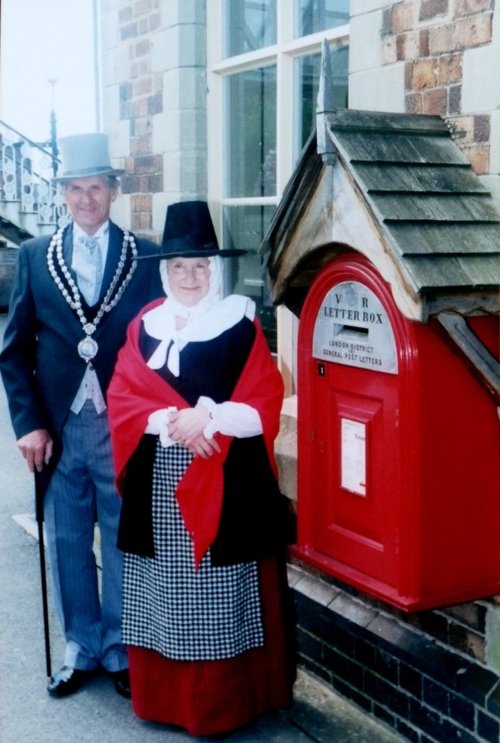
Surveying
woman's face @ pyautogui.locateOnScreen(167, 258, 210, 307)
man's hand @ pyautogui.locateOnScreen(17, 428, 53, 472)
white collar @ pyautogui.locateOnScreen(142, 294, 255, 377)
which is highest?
woman's face @ pyautogui.locateOnScreen(167, 258, 210, 307)

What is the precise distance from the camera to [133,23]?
4.32 m

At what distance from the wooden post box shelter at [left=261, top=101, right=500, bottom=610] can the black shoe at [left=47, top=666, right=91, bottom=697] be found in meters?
1.25

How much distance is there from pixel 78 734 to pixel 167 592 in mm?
603

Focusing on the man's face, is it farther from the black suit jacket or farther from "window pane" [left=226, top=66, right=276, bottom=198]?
"window pane" [left=226, top=66, right=276, bottom=198]

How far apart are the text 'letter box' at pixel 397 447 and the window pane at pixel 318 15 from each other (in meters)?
1.19

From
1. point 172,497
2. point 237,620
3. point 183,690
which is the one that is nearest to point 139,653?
point 183,690

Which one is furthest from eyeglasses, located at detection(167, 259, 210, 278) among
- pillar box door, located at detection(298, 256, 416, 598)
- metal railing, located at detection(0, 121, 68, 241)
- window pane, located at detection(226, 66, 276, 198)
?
metal railing, located at detection(0, 121, 68, 241)

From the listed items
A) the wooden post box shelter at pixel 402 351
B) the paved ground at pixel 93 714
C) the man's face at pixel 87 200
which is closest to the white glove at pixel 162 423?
the wooden post box shelter at pixel 402 351

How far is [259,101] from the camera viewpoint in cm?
377

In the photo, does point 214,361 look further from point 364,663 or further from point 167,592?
point 364,663

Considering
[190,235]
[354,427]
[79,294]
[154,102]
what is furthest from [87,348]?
[154,102]

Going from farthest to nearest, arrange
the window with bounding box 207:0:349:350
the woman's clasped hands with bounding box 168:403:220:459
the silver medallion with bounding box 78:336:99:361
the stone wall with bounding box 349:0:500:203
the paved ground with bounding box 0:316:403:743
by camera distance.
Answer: the window with bounding box 207:0:349:350 → the silver medallion with bounding box 78:336:99:361 → the paved ground with bounding box 0:316:403:743 → the woman's clasped hands with bounding box 168:403:220:459 → the stone wall with bounding box 349:0:500:203

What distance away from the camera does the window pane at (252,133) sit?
372 cm

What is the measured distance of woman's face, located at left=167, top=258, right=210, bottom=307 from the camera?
9.49ft
